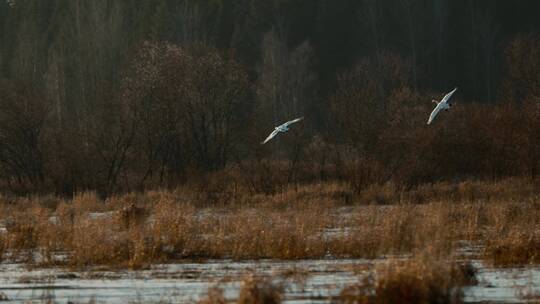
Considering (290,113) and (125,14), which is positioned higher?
(125,14)

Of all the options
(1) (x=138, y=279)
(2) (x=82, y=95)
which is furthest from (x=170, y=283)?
(2) (x=82, y=95)

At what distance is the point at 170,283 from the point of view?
624 inches

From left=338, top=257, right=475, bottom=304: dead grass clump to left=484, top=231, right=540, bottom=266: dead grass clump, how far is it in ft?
15.4

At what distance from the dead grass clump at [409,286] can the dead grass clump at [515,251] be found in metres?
4.69

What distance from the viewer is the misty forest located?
Result: 16.3 m

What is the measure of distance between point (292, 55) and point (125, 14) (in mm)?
11042

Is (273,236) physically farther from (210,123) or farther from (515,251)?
(210,123)

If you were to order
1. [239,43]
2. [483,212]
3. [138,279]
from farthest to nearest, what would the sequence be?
[239,43] < [483,212] < [138,279]

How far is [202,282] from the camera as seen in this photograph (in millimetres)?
15875

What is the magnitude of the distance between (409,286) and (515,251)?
5845mm

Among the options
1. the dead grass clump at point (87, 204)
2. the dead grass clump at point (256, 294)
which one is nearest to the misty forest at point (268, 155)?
A: the dead grass clump at point (256, 294)

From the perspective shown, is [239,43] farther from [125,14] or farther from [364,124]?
[364,124]

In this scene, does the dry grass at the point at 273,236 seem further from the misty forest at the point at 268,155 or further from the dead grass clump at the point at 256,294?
the dead grass clump at the point at 256,294

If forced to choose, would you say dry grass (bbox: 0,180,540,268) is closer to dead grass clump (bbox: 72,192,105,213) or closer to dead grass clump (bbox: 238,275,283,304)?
dead grass clump (bbox: 238,275,283,304)
